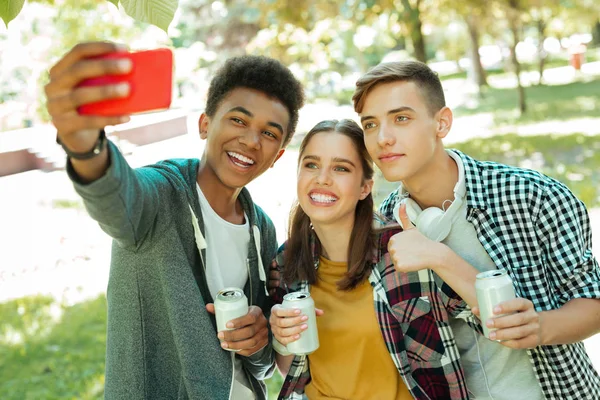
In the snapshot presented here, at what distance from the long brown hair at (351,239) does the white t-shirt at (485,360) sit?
13.9 inches

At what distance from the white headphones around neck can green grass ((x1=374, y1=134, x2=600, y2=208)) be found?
583 cm

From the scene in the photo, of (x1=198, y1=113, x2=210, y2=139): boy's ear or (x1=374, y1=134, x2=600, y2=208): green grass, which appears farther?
(x1=374, y1=134, x2=600, y2=208): green grass

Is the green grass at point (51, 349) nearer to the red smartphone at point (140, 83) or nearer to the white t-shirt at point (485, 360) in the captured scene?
the white t-shirt at point (485, 360)

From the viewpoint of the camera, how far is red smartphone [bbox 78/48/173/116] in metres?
1.55

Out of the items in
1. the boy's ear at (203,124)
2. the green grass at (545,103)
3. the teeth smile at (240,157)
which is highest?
the boy's ear at (203,124)

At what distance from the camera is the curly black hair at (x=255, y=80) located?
3.03m

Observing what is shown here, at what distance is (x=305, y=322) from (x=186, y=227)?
2.02 ft

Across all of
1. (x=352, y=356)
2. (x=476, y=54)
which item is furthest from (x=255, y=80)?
(x=476, y=54)

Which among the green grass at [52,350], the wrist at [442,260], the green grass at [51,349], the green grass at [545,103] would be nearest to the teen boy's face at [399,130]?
the wrist at [442,260]

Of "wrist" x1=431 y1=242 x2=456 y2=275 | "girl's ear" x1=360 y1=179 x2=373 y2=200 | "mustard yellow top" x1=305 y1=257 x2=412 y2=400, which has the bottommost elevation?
"mustard yellow top" x1=305 y1=257 x2=412 y2=400

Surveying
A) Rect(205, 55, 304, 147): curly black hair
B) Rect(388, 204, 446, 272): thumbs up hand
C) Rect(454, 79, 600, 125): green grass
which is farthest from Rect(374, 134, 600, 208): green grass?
Rect(388, 204, 446, 272): thumbs up hand

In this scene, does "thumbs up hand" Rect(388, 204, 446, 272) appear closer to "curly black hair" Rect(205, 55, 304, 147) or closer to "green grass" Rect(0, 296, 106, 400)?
"curly black hair" Rect(205, 55, 304, 147)

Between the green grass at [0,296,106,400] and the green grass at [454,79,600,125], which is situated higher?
the green grass at [0,296,106,400]

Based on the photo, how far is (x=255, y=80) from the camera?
9.91ft
